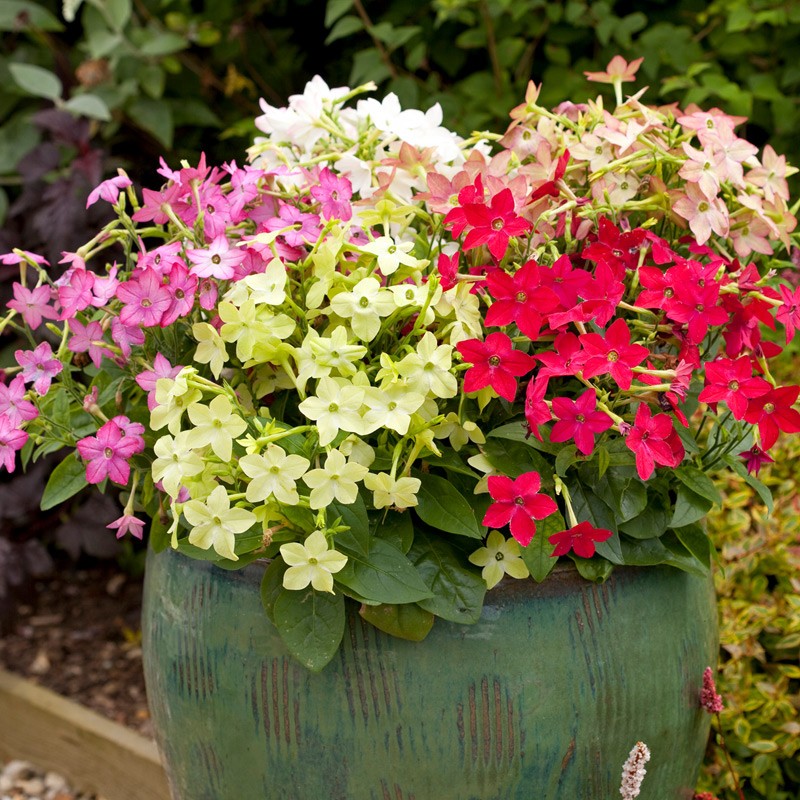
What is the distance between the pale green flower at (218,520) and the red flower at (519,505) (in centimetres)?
23

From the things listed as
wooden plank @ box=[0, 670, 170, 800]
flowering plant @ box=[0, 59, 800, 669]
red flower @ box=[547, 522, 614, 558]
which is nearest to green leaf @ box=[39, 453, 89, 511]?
flowering plant @ box=[0, 59, 800, 669]

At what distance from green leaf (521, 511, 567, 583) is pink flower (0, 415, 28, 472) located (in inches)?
21.1

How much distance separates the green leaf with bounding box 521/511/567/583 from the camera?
41.1 inches

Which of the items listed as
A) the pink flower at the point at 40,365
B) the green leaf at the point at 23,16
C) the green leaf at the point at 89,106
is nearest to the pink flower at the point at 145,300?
the pink flower at the point at 40,365

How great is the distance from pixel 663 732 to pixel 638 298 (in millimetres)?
489

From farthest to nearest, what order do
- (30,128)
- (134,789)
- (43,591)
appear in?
1. (43,591)
2. (30,128)
3. (134,789)

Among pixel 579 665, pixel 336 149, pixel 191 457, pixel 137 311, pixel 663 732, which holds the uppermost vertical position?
pixel 336 149

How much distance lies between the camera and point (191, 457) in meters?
1.00

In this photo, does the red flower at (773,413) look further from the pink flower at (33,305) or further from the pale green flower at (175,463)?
the pink flower at (33,305)

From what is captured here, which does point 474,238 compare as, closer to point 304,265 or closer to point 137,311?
point 304,265

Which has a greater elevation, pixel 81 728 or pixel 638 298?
pixel 638 298

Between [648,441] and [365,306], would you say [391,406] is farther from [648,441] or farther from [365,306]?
[648,441]

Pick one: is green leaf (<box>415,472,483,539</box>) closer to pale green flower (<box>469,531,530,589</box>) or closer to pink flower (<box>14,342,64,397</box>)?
pale green flower (<box>469,531,530,589</box>)

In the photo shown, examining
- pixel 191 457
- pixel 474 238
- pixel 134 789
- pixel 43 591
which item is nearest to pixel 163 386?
pixel 191 457
